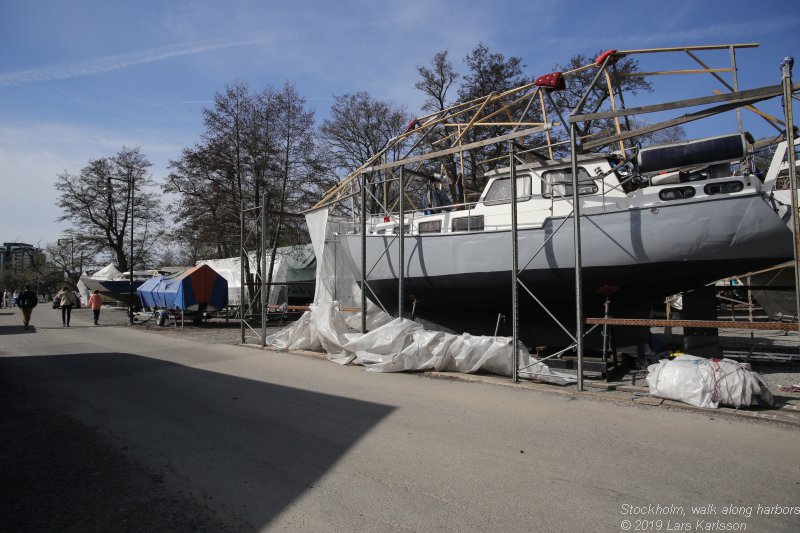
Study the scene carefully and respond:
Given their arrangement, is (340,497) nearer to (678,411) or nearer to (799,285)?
(678,411)

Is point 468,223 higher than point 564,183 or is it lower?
lower

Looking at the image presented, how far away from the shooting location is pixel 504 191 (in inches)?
418

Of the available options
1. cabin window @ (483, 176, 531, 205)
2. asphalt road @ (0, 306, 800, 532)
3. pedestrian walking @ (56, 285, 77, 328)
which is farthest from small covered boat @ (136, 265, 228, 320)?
cabin window @ (483, 176, 531, 205)

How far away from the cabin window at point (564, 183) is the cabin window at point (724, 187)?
1.90 metres

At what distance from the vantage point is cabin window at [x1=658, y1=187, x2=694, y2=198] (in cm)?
824

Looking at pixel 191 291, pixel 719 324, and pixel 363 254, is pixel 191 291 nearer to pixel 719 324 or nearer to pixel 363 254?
pixel 363 254

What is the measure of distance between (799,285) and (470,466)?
15.2 feet

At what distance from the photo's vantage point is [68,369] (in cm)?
841

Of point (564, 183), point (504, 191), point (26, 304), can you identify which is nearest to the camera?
point (564, 183)

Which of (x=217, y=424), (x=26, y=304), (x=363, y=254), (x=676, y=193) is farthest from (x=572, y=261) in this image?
(x=26, y=304)

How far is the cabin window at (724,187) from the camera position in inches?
310

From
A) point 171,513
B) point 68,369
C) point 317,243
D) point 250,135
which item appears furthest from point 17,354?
point 250,135

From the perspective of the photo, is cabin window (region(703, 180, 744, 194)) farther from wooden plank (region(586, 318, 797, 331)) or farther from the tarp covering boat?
the tarp covering boat

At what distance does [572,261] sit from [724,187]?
2830 millimetres
